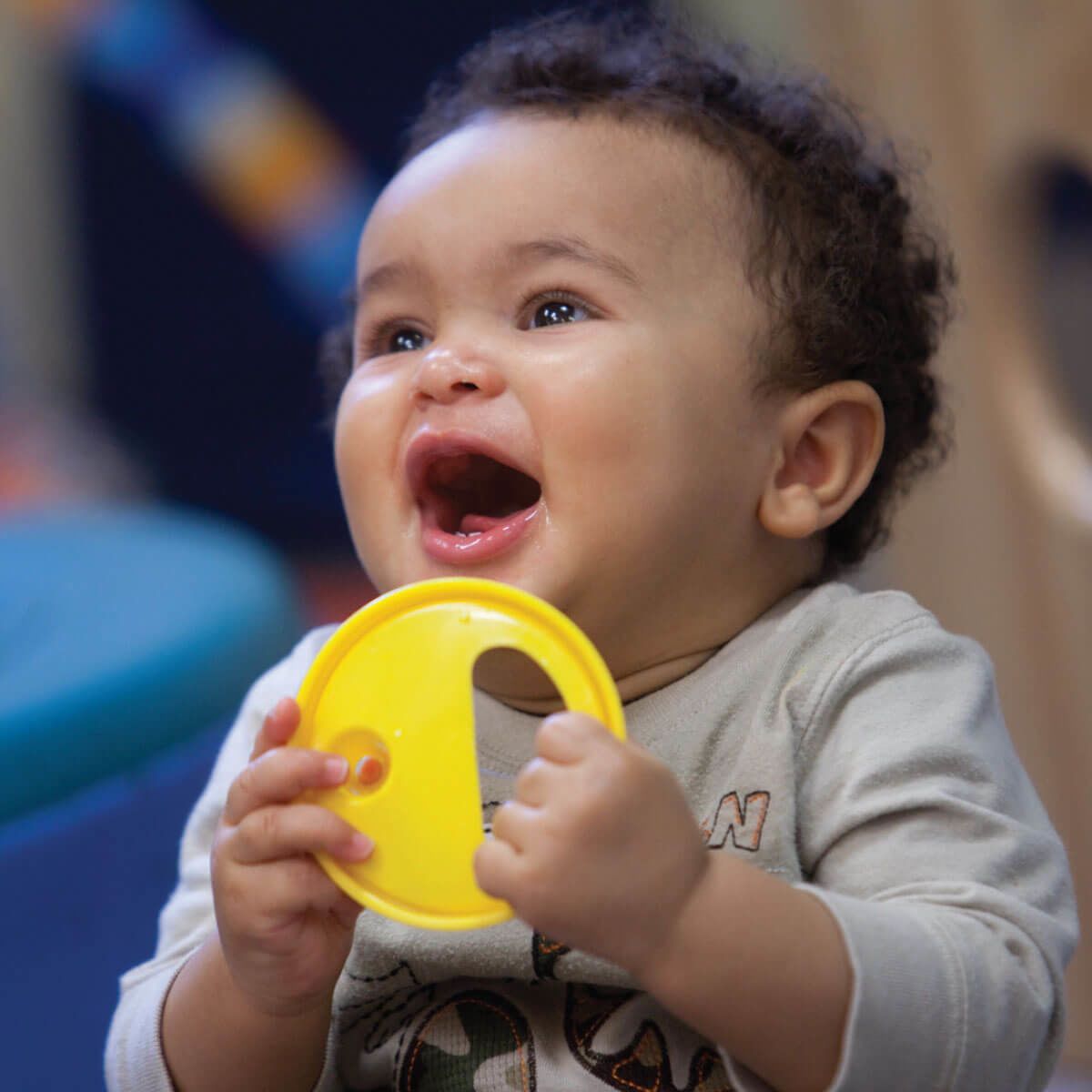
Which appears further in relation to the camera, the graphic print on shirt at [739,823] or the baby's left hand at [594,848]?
the graphic print on shirt at [739,823]

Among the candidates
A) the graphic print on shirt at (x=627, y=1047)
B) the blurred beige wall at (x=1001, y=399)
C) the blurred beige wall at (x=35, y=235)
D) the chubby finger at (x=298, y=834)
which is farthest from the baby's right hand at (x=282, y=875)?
the blurred beige wall at (x=35, y=235)

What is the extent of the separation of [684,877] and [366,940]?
8.8 inches

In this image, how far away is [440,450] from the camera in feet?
2.22

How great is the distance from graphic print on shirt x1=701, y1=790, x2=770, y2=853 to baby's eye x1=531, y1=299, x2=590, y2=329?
0.23 meters

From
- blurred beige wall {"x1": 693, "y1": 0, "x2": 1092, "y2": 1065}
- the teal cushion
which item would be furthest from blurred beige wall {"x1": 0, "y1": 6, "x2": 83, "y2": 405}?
blurred beige wall {"x1": 693, "y1": 0, "x2": 1092, "y2": 1065}

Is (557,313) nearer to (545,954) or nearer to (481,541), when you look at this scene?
(481,541)

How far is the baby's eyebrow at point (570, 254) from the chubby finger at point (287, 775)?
0.85 ft

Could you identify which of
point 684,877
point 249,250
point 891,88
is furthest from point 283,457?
point 684,877

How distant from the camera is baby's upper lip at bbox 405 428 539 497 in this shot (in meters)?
0.66

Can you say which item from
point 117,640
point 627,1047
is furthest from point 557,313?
point 117,640

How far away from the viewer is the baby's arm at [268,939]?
22.3 inches

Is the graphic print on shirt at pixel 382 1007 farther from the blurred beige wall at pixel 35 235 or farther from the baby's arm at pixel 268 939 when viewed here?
the blurred beige wall at pixel 35 235

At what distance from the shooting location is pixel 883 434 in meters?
0.78

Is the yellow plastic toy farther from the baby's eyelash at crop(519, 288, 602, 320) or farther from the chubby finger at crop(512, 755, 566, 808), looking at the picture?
the baby's eyelash at crop(519, 288, 602, 320)
